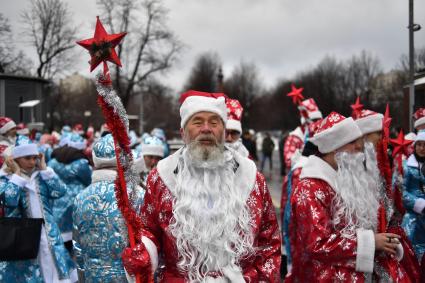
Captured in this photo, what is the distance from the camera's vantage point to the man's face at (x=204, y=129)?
2.95 m

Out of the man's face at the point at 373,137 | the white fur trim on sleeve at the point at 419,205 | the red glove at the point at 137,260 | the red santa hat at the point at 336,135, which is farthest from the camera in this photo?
the white fur trim on sleeve at the point at 419,205

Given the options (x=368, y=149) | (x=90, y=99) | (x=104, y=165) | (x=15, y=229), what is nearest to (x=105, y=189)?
(x=104, y=165)

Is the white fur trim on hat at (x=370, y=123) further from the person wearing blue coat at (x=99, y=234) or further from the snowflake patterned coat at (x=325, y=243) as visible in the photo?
→ the person wearing blue coat at (x=99, y=234)

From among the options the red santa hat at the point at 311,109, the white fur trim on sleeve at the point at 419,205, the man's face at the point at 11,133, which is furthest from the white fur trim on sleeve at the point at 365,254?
the man's face at the point at 11,133

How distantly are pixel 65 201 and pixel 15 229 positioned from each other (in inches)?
107

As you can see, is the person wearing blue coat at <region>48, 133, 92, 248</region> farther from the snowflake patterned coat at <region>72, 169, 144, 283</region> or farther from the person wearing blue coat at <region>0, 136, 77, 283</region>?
the snowflake patterned coat at <region>72, 169, 144, 283</region>

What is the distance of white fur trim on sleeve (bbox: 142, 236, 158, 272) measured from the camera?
2756 millimetres

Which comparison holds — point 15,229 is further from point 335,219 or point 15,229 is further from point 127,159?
point 335,219

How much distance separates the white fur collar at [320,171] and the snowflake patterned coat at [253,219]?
0.61 meters

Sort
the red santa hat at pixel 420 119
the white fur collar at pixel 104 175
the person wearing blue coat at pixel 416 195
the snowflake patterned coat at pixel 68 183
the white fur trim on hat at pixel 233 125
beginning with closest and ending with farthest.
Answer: the white fur collar at pixel 104 175 → the person wearing blue coat at pixel 416 195 → the white fur trim on hat at pixel 233 125 → the red santa hat at pixel 420 119 → the snowflake patterned coat at pixel 68 183

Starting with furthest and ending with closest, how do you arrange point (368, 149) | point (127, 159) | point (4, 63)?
point (4, 63) < point (368, 149) < point (127, 159)

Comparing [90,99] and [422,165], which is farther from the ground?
[90,99]

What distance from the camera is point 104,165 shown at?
414 centimetres

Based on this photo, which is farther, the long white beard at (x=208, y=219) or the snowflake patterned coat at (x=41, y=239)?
the snowflake patterned coat at (x=41, y=239)
